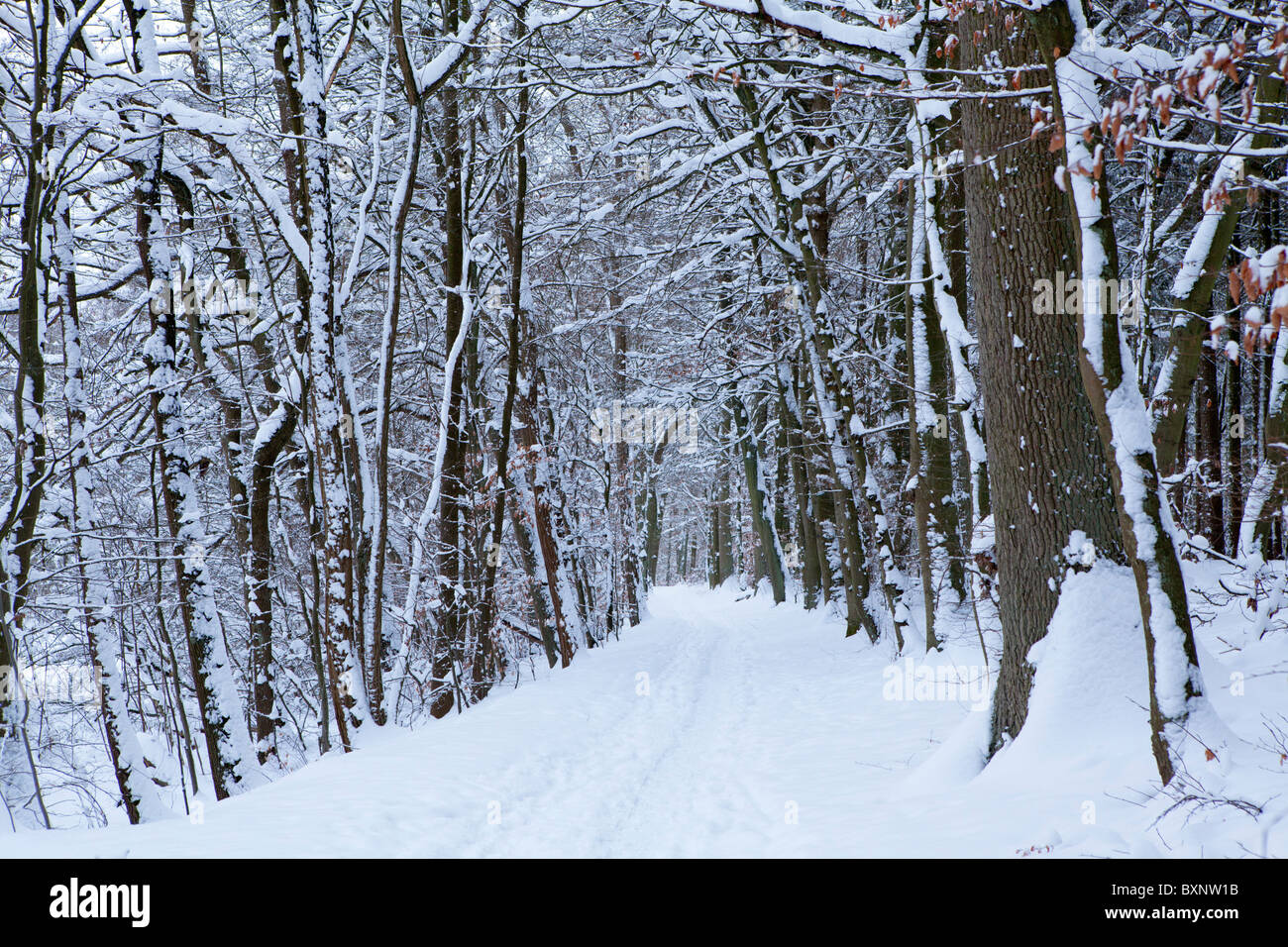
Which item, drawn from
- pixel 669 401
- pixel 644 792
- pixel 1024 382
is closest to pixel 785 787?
pixel 644 792

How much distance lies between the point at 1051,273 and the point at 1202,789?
9.72 feet

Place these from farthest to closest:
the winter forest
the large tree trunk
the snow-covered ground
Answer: the large tree trunk < the winter forest < the snow-covered ground

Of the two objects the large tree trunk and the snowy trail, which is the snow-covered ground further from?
the large tree trunk

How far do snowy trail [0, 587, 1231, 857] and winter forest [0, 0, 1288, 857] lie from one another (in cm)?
5

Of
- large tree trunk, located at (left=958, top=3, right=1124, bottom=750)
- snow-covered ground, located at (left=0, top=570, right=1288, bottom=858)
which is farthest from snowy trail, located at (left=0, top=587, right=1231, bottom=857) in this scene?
large tree trunk, located at (left=958, top=3, right=1124, bottom=750)

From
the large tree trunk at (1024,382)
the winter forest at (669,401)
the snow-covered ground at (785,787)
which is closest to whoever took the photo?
the snow-covered ground at (785,787)

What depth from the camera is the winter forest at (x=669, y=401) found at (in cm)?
418

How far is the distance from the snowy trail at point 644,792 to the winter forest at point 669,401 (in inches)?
Answer: 2.2

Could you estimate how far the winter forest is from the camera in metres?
4.18

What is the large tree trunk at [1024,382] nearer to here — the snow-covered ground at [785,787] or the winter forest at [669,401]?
the winter forest at [669,401]

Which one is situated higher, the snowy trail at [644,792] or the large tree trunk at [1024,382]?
the large tree trunk at [1024,382]

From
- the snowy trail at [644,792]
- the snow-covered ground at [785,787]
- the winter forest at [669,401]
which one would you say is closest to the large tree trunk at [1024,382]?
the winter forest at [669,401]

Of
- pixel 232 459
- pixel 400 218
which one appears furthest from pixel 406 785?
pixel 232 459

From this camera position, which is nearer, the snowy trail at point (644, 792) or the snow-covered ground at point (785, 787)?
the snow-covered ground at point (785, 787)
